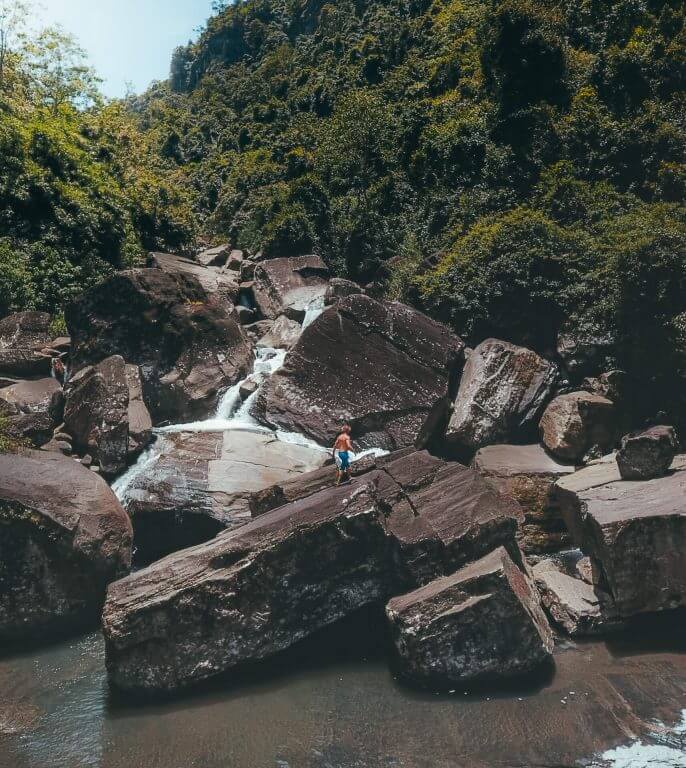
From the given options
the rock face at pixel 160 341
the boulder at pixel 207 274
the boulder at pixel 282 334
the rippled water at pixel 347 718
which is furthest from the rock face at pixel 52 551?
the boulder at pixel 207 274

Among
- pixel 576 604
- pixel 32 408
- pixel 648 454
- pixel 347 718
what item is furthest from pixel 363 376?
pixel 347 718

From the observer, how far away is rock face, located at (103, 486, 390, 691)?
10844 millimetres

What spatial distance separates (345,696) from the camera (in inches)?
422

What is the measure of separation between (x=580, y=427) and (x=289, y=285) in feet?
41.8

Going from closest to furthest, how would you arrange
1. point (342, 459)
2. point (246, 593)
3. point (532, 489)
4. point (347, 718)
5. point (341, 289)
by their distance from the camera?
point (347, 718) < point (246, 593) < point (342, 459) < point (532, 489) < point (341, 289)

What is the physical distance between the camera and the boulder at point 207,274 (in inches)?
1016

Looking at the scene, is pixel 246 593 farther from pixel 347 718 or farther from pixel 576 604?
pixel 576 604

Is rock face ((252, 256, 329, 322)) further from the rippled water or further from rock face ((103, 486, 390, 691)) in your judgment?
the rippled water

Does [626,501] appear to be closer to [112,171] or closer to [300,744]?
[300,744]

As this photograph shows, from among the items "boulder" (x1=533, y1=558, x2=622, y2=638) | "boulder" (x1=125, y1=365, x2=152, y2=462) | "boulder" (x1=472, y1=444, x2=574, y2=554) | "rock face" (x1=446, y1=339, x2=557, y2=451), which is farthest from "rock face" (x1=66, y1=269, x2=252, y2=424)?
"boulder" (x1=533, y1=558, x2=622, y2=638)

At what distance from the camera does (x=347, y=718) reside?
1013cm

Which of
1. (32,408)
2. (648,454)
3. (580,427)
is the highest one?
(648,454)

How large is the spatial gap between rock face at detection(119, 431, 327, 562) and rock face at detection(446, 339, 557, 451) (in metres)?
4.00

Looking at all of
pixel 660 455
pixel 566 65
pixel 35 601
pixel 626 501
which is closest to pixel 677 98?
pixel 566 65
